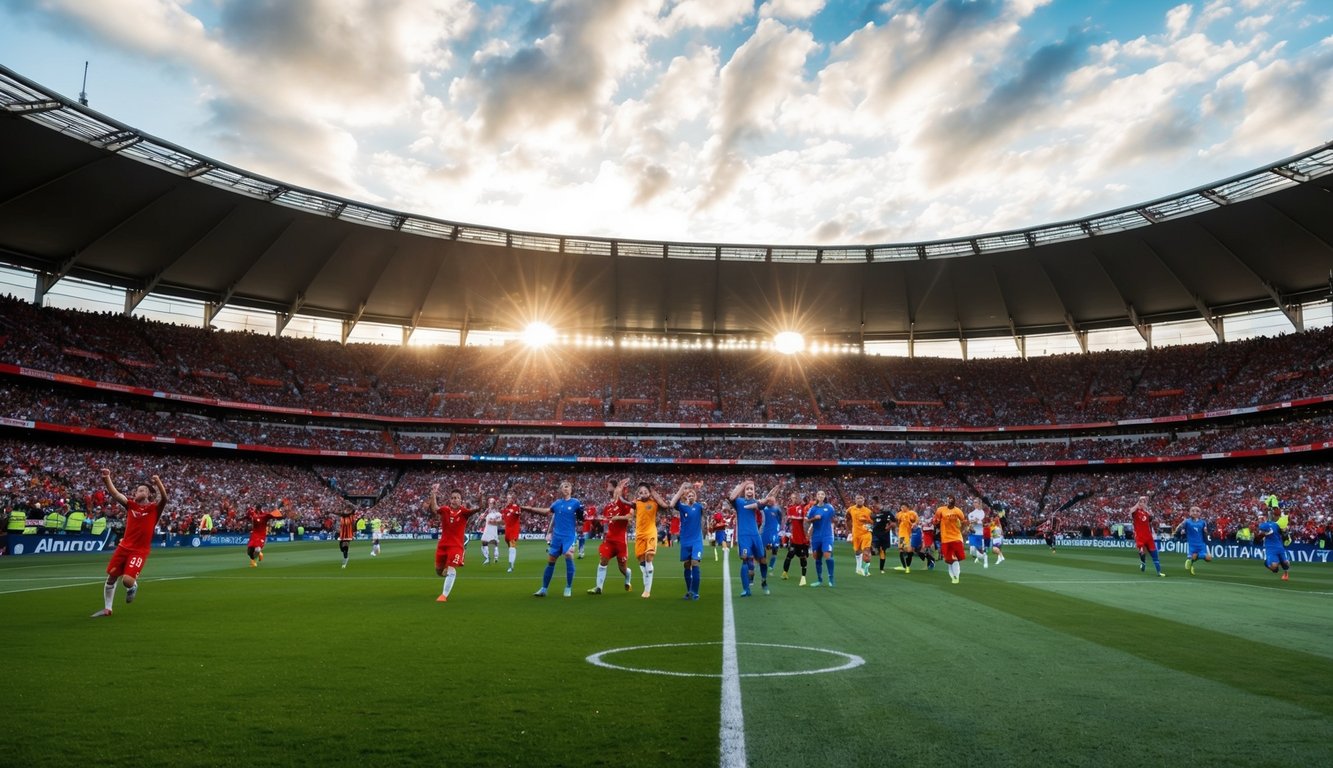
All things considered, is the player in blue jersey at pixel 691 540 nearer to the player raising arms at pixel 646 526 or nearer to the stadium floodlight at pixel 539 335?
the player raising arms at pixel 646 526

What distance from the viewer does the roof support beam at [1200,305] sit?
50.6 meters

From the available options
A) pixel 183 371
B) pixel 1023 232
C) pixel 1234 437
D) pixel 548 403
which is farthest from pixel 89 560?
pixel 1234 437

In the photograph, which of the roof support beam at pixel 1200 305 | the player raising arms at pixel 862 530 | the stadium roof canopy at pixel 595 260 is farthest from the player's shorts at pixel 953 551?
the roof support beam at pixel 1200 305

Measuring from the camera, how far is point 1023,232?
162 ft

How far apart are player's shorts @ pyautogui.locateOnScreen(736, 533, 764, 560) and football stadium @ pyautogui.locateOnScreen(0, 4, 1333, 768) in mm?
60

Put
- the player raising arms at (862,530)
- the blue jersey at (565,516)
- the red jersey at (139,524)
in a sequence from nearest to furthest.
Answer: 1. the red jersey at (139,524)
2. the blue jersey at (565,516)
3. the player raising arms at (862,530)

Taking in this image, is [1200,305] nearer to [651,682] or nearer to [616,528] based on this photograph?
[616,528]

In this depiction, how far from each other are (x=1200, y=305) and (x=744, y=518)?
183ft

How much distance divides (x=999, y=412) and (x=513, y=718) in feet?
209

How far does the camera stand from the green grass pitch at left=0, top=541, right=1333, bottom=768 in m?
4.83

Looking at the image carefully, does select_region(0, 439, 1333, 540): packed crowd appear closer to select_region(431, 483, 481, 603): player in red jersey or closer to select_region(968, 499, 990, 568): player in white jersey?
select_region(968, 499, 990, 568): player in white jersey

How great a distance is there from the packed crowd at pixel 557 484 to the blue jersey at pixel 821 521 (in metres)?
24.6

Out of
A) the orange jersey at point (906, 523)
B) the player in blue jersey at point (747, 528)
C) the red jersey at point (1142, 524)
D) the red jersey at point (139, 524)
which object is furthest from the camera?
the orange jersey at point (906, 523)

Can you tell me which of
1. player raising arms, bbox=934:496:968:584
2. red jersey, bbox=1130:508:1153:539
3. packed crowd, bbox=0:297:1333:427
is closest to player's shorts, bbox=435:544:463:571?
player raising arms, bbox=934:496:968:584
